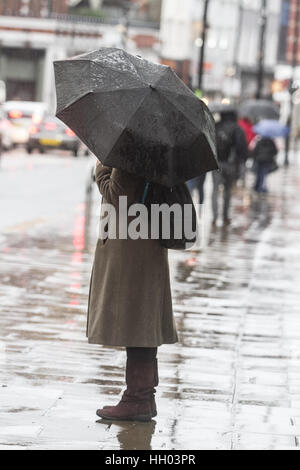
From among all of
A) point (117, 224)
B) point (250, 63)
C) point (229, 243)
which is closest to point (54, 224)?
point (229, 243)

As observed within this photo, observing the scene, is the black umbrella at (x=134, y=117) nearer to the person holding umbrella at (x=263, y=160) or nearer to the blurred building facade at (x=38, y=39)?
the person holding umbrella at (x=263, y=160)

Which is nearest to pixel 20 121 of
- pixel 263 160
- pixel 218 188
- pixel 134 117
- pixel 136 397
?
pixel 263 160

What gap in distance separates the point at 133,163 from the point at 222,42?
101 meters

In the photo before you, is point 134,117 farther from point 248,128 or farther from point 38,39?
point 38,39

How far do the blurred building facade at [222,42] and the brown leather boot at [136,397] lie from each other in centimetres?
8157

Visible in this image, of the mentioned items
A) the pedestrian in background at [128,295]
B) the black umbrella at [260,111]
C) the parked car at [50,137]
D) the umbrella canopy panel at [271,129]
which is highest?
the pedestrian in background at [128,295]

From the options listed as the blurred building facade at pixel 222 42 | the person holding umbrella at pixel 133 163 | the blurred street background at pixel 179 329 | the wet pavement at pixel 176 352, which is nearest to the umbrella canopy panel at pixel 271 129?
the blurred street background at pixel 179 329

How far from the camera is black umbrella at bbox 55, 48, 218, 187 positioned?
23.7 ft

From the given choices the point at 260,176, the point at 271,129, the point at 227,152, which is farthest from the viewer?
the point at 271,129

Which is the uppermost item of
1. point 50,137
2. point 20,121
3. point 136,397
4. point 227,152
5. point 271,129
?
point 136,397

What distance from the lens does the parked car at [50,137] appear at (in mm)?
45688

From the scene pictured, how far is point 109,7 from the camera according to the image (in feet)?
311

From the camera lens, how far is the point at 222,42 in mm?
106562

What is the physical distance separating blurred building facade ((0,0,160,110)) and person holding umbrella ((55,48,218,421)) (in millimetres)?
77928
